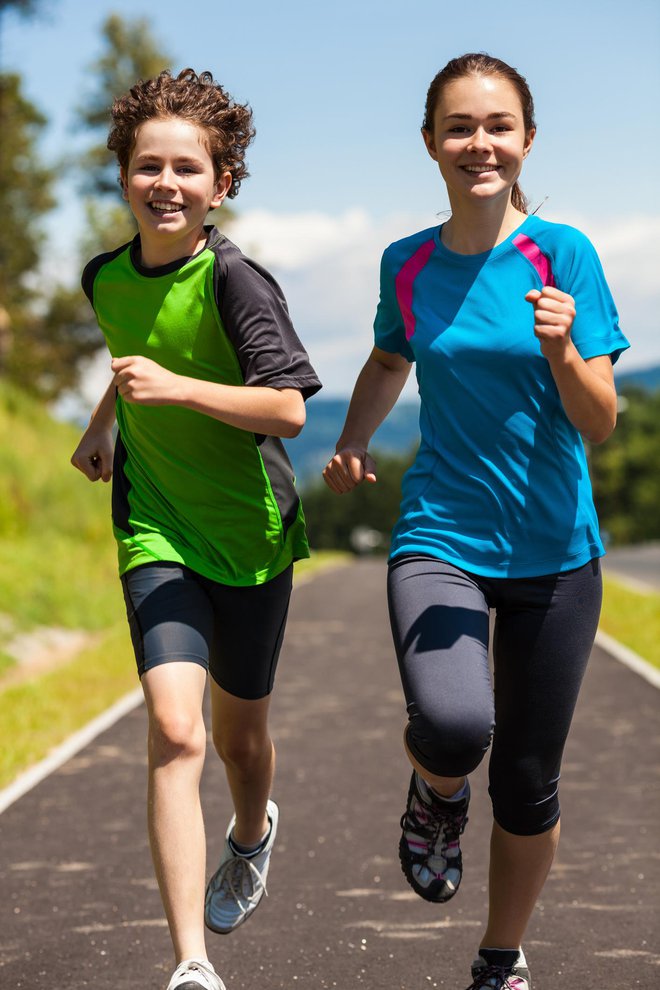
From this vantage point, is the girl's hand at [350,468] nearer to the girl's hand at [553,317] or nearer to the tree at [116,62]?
the girl's hand at [553,317]

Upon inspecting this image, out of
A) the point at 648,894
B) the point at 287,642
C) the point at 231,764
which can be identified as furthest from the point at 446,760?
the point at 287,642

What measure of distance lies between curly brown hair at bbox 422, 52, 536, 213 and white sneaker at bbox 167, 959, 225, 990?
2.14 m

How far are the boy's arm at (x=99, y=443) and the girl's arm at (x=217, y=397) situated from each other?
2.22 feet

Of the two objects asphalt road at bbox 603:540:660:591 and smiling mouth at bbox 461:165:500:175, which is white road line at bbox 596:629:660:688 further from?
asphalt road at bbox 603:540:660:591

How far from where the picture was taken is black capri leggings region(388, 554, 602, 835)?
3.64m

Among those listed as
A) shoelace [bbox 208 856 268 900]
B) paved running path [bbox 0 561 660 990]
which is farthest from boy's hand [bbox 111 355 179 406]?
paved running path [bbox 0 561 660 990]

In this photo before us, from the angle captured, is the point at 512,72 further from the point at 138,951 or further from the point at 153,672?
the point at 138,951

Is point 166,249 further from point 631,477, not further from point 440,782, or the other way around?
point 631,477


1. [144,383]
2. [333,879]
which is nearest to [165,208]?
[144,383]

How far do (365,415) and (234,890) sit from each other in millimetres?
1558

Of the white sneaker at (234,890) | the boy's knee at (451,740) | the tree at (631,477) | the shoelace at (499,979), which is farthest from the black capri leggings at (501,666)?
the tree at (631,477)

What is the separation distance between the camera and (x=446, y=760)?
3691 millimetres

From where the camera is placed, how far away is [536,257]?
12.3ft

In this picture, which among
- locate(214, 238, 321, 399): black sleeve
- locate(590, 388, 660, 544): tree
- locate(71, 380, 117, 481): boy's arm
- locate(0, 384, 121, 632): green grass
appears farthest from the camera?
locate(590, 388, 660, 544): tree
